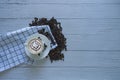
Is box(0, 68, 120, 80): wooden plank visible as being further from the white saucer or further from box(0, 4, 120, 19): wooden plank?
box(0, 4, 120, 19): wooden plank

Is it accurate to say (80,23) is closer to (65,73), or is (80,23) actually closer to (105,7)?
(105,7)

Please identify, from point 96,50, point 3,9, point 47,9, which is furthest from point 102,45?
point 3,9

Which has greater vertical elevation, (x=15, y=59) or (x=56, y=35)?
(x=56, y=35)

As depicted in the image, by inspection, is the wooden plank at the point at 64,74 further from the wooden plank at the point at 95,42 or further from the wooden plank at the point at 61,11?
the wooden plank at the point at 61,11

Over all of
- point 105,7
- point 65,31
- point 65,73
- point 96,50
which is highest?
point 105,7

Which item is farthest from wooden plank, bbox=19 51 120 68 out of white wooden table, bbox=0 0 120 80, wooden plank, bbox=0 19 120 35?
wooden plank, bbox=0 19 120 35

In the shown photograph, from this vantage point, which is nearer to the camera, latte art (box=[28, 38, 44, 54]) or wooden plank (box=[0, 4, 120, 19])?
latte art (box=[28, 38, 44, 54])
